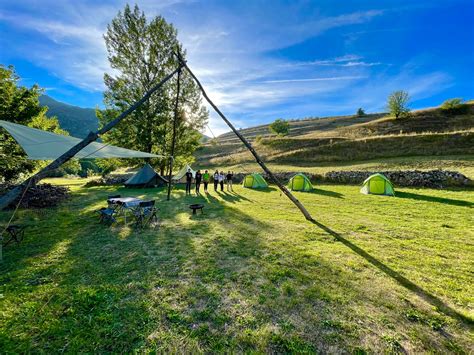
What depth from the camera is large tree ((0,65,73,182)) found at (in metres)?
12.6

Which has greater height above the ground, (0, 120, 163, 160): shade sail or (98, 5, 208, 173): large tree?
(98, 5, 208, 173): large tree

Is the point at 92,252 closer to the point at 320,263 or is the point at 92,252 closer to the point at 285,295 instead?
the point at 285,295

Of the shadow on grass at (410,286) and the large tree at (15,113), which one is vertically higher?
the large tree at (15,113)

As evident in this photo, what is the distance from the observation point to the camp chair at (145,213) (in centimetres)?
855

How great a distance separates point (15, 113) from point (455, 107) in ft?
227

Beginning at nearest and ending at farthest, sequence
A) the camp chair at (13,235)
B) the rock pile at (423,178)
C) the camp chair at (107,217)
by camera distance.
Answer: the camp chair at (13,235) < the camp chair at (107,217) < the rock pile at (423,178)

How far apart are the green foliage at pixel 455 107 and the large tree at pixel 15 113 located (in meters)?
66.3

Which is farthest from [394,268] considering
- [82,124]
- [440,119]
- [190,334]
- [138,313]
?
Result: [82,124]

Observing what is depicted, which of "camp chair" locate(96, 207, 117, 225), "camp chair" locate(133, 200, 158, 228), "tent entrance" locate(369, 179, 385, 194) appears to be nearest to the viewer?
"camp chair" locate(133, 200, 158, 228)

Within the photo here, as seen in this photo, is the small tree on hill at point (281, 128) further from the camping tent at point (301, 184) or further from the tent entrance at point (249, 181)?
the camping tent at point (301, 184)

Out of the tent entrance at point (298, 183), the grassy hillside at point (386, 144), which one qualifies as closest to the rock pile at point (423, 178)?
the tent entrance at point (298, 183)

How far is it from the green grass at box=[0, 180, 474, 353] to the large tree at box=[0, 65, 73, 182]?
25.2ft

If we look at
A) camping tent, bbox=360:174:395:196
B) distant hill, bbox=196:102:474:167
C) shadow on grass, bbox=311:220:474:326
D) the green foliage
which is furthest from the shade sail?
the green foliage

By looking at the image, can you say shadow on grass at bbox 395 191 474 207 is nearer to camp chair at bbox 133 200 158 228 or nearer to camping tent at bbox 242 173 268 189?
camping tent at bbox 242 173 268 189
